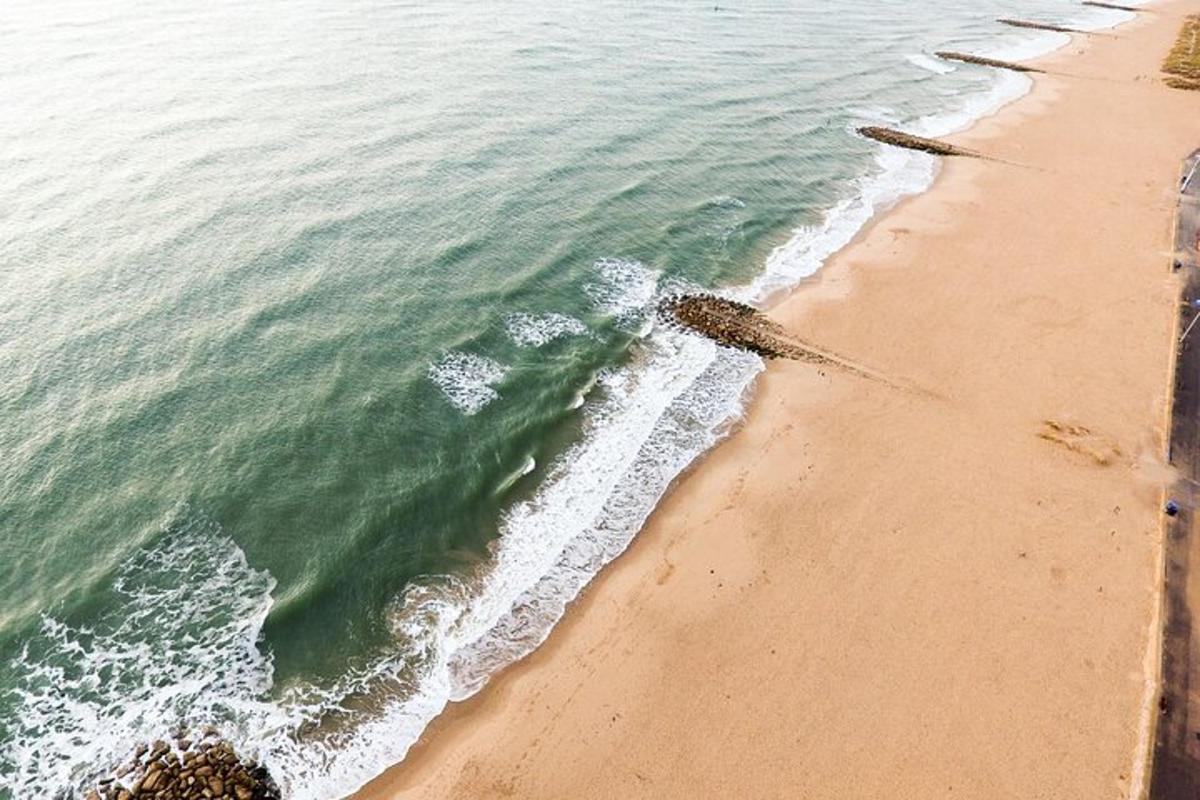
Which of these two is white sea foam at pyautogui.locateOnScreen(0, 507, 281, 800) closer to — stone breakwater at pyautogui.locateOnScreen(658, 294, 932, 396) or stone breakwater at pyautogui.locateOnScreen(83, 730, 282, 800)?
stone breakwater at pyautogui.locateOnScreen(83, 730, 282, 800)

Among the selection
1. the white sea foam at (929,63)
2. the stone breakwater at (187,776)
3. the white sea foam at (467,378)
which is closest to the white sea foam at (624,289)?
the white sea foam at (467,378)

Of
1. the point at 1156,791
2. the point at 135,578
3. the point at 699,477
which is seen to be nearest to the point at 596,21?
the point at 699,477

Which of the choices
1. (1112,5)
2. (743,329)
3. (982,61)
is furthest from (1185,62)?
(743,329)

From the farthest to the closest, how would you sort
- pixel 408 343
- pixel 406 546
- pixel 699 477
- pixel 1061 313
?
pixel 1061 313, pixel 408 343, pixel 699 477, pixel 406 546

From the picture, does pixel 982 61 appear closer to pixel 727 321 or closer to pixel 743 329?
pixel 727 321

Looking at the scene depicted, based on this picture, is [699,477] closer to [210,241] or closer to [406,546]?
[406,546]

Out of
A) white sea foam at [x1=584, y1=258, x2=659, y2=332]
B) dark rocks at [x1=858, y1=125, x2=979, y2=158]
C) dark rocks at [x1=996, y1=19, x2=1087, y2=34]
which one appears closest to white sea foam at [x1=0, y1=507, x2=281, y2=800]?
white sea foam at [x1=584, y1=258, x2=659, y2=332]
